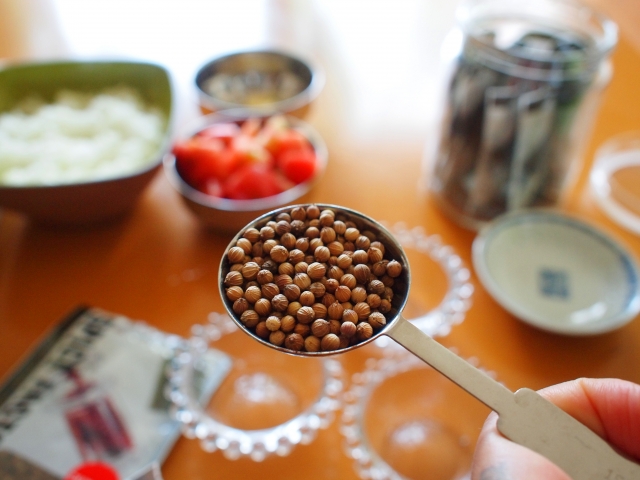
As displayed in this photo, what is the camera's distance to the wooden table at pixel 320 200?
0.66 m

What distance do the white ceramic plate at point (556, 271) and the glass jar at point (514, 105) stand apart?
0.19 ft

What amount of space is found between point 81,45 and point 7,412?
36.7 inches

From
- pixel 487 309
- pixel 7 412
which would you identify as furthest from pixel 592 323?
pixel 7 412

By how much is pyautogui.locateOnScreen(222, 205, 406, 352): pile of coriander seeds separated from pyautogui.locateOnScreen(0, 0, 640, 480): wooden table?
22 cm

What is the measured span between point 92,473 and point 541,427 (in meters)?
0.42

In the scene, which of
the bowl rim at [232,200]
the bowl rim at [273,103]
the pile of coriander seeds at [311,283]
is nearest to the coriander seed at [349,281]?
the pile of coriander seeds at [311,283]

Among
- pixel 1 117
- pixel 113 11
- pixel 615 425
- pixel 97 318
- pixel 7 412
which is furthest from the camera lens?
pixel 113 11

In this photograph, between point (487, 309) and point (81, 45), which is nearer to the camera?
point (487, 309)

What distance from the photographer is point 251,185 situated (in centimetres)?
75

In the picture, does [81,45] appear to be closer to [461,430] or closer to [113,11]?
[113,11]

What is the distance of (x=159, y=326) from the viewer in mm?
701

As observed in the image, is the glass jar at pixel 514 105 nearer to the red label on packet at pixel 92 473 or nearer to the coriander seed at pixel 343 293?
the coriander seed at pixel 343 293

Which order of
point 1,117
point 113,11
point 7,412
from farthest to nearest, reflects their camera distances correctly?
1. point 113,11
2. point 1,117
3. point 7,412

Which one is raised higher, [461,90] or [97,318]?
[461,90]
